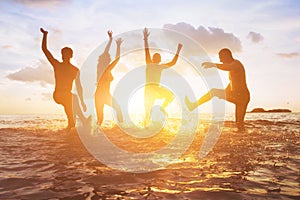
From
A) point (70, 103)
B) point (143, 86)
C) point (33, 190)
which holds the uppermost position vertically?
point (143, 86)

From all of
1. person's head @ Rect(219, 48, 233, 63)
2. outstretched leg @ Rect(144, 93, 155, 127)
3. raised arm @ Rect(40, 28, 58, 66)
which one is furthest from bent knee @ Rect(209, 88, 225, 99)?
raised arm @ Rect(40, 28, 58, 66)

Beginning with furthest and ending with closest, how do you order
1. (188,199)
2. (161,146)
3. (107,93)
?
1. (107,93)
2. (161,146)
3. (188,199)

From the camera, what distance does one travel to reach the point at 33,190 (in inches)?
143

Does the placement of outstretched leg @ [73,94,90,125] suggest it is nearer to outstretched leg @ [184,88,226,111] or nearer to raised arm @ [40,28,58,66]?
raised arm @ [40,28,58,66]

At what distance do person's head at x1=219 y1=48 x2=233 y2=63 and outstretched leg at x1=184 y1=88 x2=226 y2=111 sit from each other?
1.12m

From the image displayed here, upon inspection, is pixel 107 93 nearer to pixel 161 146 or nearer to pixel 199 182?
pixel 161 146

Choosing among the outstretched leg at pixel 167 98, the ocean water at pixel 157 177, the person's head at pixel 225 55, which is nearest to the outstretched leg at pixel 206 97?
the outstretched leg at pixel 167 98

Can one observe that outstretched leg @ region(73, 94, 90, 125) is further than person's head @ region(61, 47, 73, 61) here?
Yes

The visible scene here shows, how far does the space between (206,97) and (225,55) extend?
169cm

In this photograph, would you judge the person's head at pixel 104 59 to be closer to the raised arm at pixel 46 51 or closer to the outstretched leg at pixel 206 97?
the raised arm at pixel 46 51

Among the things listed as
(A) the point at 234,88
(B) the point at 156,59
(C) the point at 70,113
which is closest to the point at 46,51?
(C) the point at 70,113

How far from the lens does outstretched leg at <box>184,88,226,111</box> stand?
10.4m

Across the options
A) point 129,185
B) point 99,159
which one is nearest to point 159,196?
point 129,185

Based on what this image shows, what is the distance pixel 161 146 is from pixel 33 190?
4.46 meters
